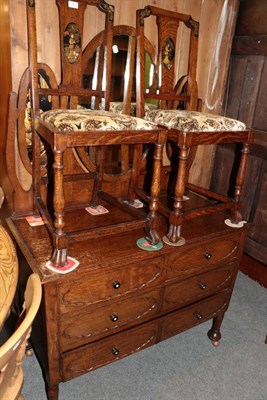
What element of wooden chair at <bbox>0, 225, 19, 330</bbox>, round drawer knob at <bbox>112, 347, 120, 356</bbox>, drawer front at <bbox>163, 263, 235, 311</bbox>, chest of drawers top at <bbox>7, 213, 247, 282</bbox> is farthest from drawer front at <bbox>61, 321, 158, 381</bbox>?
wooden chair at <bbox>0, 225, 19, 330</bbox>

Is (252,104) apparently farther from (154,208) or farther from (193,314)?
(193,314)

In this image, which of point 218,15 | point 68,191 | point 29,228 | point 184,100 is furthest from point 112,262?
point 218,15

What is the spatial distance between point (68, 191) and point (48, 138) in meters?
0.58

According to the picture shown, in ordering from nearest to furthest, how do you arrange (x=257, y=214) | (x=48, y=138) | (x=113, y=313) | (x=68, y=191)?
(x=48, y=138), (x=113, y=313), (x=68, y=191), (x=257, y=214)

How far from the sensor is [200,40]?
2021 millimetres

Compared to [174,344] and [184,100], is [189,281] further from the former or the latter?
[184,100]

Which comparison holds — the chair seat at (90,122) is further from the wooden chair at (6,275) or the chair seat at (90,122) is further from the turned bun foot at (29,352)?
the turned bun foot at (29,352)

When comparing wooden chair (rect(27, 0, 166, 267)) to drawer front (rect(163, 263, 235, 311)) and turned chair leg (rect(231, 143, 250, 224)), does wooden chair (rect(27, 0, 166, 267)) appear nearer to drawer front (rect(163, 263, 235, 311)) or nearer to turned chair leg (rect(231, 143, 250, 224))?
drawer front (rect(163, 263, 235, 311))

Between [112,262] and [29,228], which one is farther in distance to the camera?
[29,228]

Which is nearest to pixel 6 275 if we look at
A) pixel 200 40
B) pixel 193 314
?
pixel 193 314

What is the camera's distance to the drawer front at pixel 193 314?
5.35 feet

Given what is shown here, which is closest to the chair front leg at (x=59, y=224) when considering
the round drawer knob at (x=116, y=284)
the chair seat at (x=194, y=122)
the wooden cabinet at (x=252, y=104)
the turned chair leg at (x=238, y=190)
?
the round drawer knob at (x=116, y=284)

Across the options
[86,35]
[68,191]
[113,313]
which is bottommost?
[113,313]

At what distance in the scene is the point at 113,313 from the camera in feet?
4.65
